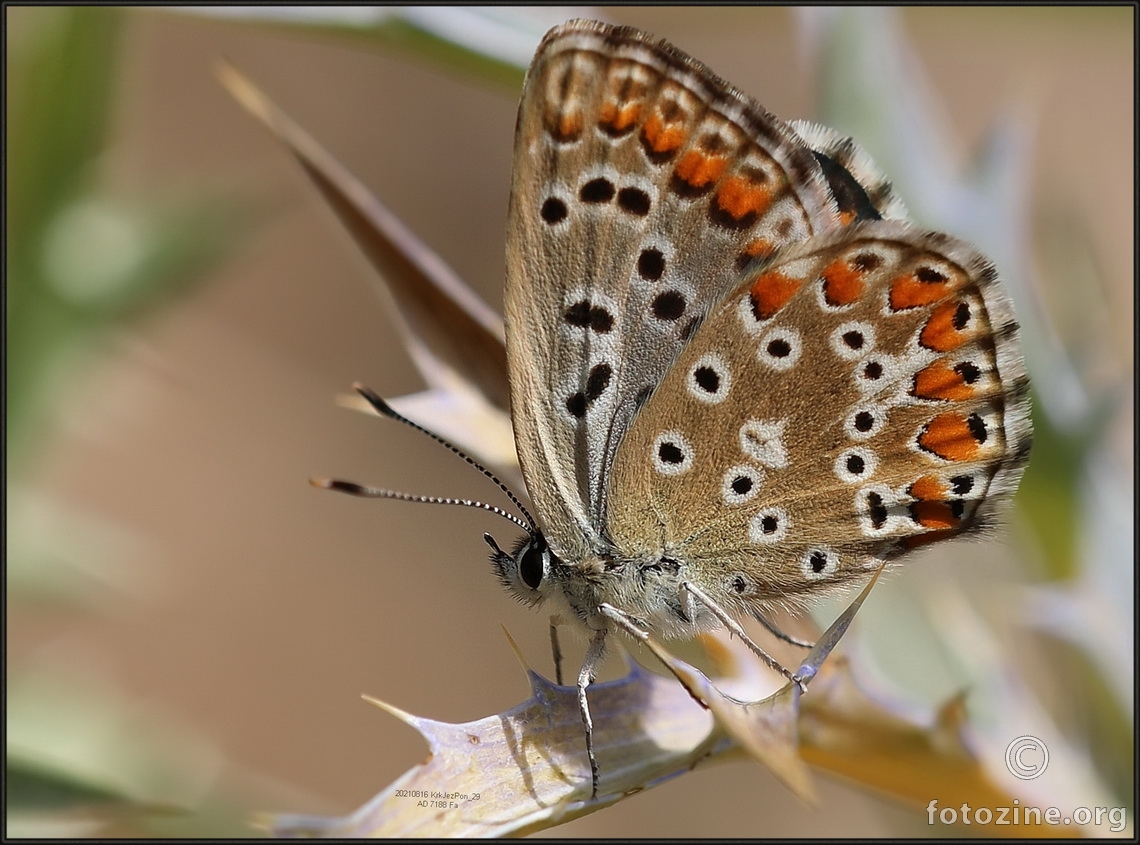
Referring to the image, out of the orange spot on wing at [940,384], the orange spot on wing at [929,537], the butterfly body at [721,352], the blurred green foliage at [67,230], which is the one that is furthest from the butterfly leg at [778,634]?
the blurred green foliage at [67,230]

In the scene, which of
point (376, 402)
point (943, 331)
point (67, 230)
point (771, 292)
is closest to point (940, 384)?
point (943, 331)

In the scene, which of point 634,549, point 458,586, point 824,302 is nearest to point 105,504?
point 458,586

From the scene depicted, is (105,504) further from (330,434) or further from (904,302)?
(904,302)

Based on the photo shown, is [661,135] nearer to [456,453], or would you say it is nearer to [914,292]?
[914,292]

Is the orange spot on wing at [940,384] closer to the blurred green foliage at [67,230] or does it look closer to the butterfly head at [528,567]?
the butterfly head at [528,567]

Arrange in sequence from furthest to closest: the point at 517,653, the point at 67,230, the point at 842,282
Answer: the point at 67,230 < the point at 842,282 < the point at 517,653
